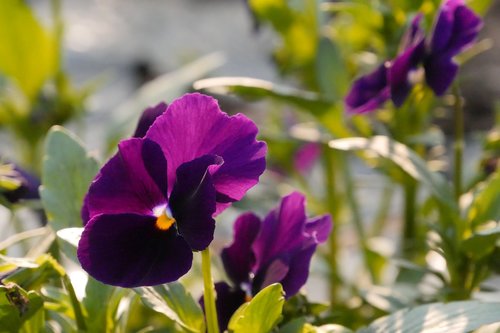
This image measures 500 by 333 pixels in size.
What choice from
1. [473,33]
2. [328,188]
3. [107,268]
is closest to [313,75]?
[328,188]

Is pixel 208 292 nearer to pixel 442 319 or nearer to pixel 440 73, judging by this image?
pixel 442 319

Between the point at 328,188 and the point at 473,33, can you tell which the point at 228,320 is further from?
the point at 328,188

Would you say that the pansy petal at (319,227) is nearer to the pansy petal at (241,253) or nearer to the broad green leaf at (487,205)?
the pansy petal at (241,253)

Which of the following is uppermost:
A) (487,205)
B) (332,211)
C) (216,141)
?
(216,141)

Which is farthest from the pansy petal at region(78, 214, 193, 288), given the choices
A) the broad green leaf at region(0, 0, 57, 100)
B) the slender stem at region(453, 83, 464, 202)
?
the broad green leaf at region(0, 0, 57, 100)

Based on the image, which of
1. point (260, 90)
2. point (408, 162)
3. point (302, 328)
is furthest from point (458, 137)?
point (302, 328)

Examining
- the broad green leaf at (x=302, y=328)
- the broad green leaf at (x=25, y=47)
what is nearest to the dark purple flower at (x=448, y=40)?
the broad green leaf at (x=302, y=328)
